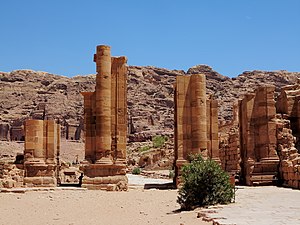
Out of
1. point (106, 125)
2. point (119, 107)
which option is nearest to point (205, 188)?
point (106, 125)

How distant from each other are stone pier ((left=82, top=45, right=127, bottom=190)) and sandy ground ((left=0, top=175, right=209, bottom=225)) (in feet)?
5.32

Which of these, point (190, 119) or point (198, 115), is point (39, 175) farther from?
point (198, 115)

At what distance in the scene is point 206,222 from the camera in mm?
9703

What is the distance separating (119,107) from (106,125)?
3.70 ft

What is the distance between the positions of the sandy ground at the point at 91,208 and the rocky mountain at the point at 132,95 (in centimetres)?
6094

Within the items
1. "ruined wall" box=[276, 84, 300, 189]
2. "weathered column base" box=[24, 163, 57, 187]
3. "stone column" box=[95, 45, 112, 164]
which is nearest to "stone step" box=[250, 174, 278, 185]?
"ruined wall" box=[276, 84, 300, 189]

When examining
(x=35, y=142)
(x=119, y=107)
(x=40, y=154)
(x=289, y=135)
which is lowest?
(x=40, y=154)

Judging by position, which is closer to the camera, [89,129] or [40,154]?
[89,129]

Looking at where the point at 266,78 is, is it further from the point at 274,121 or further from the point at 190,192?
the point at 190,192

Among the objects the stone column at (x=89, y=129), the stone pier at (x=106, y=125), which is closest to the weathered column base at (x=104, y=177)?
the stone pier at (x=106, y=125)

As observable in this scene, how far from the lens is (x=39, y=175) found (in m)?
22.3

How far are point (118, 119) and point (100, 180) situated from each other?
10.1 feet

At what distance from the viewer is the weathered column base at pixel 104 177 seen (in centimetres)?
2039

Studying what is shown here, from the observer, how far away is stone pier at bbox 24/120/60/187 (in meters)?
22.1
